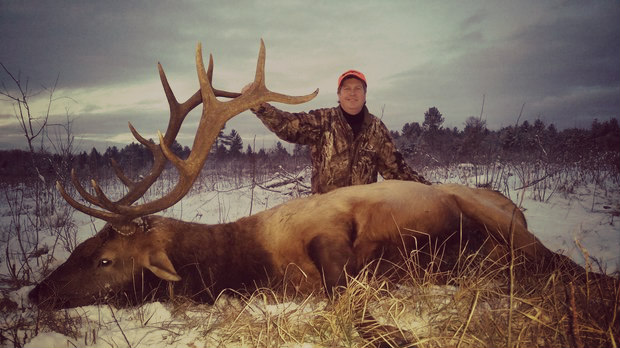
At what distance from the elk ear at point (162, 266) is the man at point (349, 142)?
2387 mm

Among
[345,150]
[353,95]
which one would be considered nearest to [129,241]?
[345,150]

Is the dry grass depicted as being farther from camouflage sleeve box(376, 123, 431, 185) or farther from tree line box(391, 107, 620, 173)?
tree line box(391, 107, 620, 173)

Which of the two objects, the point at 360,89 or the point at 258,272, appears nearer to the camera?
the point at 258,272

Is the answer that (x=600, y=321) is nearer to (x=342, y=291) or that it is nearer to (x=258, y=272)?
(x=342, y=291)

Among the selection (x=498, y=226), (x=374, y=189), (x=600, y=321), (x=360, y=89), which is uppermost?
(x=360, y=89)

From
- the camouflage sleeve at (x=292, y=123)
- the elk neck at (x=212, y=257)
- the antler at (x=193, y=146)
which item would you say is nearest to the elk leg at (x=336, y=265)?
the elk neck at (x=212, y=257)

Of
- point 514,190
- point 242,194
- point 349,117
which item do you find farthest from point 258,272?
point 514,190

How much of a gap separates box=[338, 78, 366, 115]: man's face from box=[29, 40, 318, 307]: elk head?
172 centimetres

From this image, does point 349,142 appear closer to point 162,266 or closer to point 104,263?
point 162,266

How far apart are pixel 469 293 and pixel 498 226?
36.4 inches

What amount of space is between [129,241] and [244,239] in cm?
99

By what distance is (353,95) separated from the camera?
4.79m

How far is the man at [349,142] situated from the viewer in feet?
15.6

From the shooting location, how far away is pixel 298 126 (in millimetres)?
4582
